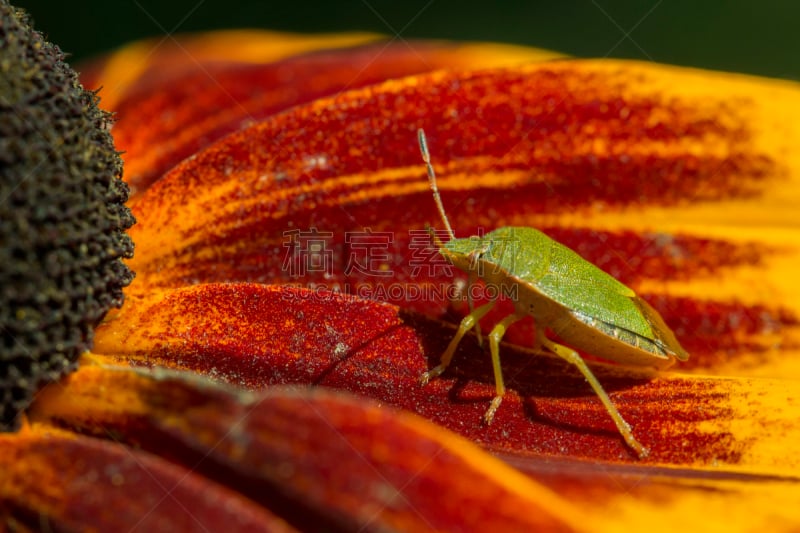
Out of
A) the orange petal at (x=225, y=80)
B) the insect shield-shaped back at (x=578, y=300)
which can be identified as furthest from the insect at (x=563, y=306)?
the orange petal at (x=225, y=80)

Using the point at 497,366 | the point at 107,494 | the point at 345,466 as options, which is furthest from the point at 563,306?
the point at 107,494

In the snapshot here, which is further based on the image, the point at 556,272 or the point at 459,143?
the point at 459,143

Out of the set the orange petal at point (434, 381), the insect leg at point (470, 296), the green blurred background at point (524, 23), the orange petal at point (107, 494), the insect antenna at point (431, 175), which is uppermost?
the green blurred background at point (524, 23)

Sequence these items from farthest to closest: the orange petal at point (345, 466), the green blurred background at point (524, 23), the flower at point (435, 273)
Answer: the green blurred background at point (524, 23) < the flower at point (435, 273) < the orange petal at point (345, 466)

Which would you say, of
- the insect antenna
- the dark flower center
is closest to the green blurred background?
the insect antenna

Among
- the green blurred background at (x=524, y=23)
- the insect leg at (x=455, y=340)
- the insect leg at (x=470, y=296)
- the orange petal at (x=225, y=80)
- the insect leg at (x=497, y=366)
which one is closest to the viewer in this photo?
the insect leg at (x=497, y=366)

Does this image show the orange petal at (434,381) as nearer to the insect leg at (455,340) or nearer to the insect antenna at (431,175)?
the insect leg at (455,340)

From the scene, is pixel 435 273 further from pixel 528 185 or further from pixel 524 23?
pixel 524 23

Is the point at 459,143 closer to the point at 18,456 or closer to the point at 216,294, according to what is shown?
the point at 216,294

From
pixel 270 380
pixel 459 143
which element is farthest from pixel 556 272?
pixel 270 380
